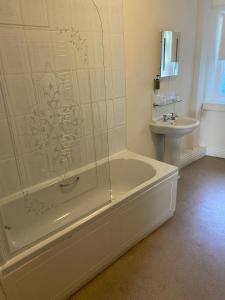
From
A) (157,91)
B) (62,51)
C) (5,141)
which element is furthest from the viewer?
(157,91)

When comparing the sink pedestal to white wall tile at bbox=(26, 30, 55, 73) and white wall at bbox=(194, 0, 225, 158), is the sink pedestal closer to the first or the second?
white wall at bbox=(194, 0, 225, 158)

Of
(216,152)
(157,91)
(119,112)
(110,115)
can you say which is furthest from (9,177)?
(216,152)

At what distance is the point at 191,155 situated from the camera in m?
3.57

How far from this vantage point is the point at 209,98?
368 cm

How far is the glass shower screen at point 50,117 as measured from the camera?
5.63 ft

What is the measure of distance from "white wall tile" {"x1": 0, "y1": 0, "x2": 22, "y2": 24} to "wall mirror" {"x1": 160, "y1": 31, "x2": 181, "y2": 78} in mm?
1585

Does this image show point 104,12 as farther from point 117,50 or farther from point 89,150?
point 89,150

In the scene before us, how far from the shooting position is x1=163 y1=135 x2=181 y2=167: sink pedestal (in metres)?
2.91

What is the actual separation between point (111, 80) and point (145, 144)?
36.3 inches

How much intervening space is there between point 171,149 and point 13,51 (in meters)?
2.03

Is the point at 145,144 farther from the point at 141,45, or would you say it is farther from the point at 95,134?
the point at 141,45

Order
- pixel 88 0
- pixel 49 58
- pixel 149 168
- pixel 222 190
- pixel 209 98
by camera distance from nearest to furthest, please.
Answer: pixel 49 58 → pixel 88 0 → pixel 149 168 → pixel 222 190 → pixel 209 98

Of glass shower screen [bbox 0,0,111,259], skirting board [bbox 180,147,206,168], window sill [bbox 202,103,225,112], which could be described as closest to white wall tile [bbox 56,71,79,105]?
glass shower screen [bbox 0,0,111,259]

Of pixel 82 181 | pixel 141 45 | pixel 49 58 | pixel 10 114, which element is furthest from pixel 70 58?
pixel 82 181
